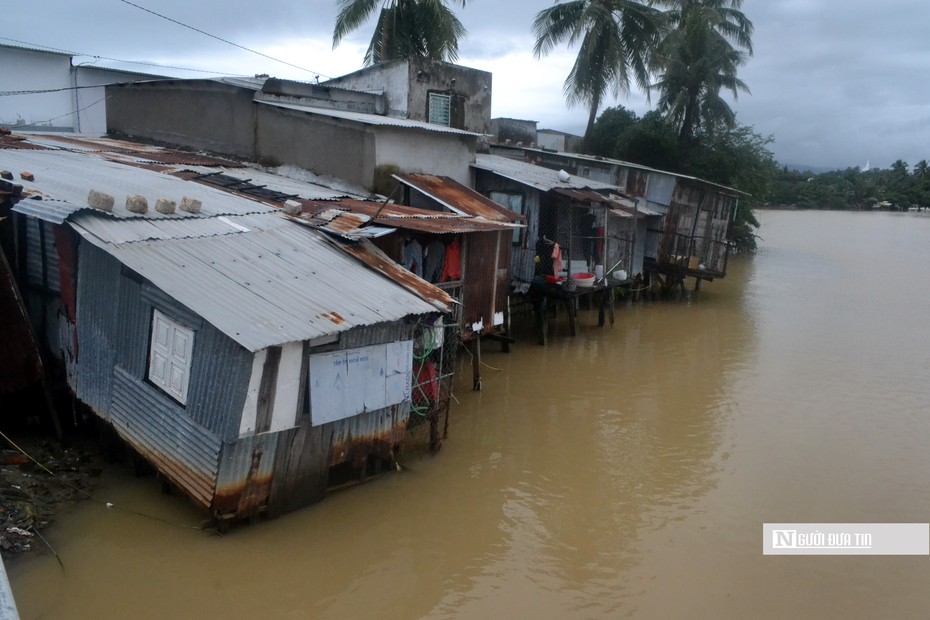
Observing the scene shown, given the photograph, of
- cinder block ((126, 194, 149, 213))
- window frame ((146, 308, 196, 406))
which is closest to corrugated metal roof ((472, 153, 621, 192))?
cinder block ((126, 194, 149, 213))

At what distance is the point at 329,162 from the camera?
12547 mm

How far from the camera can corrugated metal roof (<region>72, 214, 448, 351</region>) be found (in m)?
6.00

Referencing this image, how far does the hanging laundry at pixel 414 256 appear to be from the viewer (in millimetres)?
9773

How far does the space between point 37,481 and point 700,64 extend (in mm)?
25981

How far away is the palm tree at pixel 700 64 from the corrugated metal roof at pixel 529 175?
10711 millimetres

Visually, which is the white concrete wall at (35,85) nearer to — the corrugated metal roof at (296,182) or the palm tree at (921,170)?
the corrugated metal roof at (296,182)

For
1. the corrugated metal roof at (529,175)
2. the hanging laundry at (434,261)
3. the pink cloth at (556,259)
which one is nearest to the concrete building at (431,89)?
the corrugated metal roof at (529,175)

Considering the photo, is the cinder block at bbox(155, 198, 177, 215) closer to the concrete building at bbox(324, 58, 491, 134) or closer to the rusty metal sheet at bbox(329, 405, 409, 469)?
the rusty metal sheet at bbox(329, 405, 409, 469)

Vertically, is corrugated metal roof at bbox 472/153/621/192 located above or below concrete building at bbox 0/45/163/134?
Answer: below

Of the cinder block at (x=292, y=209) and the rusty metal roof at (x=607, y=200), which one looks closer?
the cinder block at (x=292, y=209)

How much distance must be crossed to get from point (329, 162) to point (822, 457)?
913cm

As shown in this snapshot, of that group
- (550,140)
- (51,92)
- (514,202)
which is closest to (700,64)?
(550,140)

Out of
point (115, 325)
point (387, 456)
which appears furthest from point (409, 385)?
point (115, 325)

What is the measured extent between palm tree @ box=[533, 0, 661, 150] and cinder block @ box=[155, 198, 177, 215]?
61.0 feet
